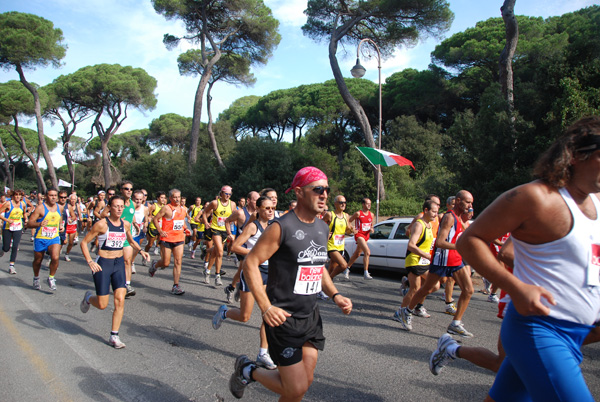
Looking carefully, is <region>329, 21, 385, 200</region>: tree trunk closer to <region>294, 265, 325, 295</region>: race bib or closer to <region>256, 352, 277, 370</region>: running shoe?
<region>256, 352, 277, 370</region>: running shoe

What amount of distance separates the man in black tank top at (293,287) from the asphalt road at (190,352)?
3.13 ft

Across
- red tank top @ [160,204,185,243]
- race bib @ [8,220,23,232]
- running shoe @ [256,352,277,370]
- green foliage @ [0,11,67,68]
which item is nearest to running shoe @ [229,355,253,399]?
running shoe @ [256,352,277,370]

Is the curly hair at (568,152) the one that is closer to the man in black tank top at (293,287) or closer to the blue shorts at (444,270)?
the man in black tank top at (293,287)

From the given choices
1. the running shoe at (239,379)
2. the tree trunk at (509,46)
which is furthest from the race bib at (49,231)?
the tree trunk at (509,46)

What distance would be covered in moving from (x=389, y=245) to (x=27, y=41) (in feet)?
96.8

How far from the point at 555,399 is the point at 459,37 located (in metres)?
29.7

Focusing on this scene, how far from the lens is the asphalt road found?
11.5ft

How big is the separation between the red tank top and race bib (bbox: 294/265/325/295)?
5.11 metres

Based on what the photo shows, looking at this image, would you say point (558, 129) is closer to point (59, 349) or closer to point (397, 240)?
point (397, 240)

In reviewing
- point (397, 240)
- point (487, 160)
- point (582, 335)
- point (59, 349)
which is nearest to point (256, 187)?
point (487, 160)

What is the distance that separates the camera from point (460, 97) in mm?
27781

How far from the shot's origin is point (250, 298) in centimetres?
436

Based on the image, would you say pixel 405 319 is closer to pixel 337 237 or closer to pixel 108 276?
pixel 337 237

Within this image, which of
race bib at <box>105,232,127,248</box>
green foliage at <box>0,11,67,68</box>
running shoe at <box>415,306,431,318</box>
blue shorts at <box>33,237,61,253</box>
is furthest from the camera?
green foliage at <box>0,11,67,68</box>
